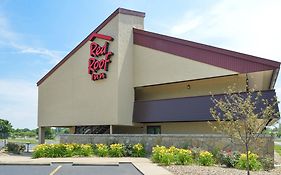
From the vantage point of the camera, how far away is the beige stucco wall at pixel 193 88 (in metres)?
23.7

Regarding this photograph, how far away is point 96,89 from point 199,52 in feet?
31.1

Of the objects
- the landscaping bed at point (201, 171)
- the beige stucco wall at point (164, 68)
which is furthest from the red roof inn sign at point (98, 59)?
the landscaping bed at point (201, 171)

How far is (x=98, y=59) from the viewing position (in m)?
28.6

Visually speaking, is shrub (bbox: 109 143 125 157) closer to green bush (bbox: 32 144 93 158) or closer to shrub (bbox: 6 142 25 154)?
green bush (bbox: 32 144 93 158)

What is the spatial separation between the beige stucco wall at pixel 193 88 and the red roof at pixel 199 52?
54.4 inches

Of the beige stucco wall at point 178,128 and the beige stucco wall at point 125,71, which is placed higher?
the beige stucco wall at point 125,71

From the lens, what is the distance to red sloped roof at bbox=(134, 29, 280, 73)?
69.7 feet

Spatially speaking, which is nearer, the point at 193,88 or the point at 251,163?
the point at 251,163

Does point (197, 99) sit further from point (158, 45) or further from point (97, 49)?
point (97, 49)

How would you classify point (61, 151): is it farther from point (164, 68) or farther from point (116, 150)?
point (164, 68)

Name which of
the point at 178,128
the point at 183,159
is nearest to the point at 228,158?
the point at 183,159

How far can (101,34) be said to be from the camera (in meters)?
28.6

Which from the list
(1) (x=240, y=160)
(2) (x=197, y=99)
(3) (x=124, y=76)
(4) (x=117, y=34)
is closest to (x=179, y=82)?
(2) (x=197, y=99)

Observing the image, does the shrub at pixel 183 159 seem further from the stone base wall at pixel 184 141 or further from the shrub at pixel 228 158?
the stone base wall at pixel 184 141
